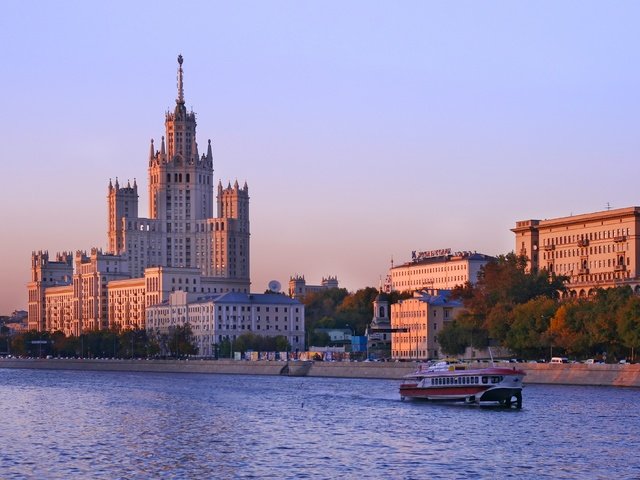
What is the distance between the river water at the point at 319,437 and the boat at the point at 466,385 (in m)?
1.20

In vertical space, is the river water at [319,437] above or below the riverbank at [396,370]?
below

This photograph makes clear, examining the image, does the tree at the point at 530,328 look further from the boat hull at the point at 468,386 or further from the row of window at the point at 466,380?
the row of window at the point at 466,380

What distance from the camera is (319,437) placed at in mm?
79562

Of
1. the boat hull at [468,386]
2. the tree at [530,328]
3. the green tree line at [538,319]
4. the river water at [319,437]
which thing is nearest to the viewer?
the river water at [319,437]

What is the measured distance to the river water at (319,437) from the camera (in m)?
63.9

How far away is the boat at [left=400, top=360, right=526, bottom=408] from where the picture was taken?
101688mm

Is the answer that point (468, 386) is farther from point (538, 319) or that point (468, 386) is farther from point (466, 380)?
point (538, 319)

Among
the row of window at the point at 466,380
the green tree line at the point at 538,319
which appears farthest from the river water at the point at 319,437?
the green tree line at the point at 538,319

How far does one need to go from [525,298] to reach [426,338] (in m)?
21.8

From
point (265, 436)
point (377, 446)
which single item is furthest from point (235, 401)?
point (377, 446)

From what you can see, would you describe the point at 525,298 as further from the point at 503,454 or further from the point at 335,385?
the point at 503,454

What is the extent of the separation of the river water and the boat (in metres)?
1.20

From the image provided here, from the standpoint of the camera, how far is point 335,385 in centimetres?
14650

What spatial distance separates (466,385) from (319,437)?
88.5 ft
